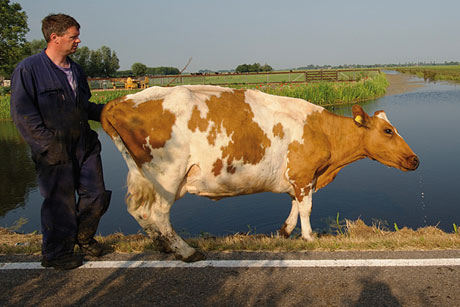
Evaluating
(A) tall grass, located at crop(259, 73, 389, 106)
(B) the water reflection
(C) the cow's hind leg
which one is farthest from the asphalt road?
(A) tall grass, located at crop(259, 73, 389, 106)

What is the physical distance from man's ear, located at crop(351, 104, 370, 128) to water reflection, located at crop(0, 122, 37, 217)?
22.4 feet

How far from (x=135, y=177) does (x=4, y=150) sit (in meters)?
12.2

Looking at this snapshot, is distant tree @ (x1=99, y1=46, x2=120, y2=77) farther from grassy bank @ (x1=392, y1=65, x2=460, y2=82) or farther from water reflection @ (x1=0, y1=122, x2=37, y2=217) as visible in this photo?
water reflection @ (x1=0, y1=122, x2=37, y2=217)

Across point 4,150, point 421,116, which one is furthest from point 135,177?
point 421,116

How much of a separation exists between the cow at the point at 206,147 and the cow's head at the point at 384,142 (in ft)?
2.14

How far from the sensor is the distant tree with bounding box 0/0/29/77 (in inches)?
1247

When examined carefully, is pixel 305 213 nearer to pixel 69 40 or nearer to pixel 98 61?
pixel 69 40

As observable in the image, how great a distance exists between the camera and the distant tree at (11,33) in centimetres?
3167

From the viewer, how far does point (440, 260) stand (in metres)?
4.05

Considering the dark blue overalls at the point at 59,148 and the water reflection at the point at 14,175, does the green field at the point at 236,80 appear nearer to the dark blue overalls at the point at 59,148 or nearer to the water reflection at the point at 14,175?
the water reflection at the point at 14,175

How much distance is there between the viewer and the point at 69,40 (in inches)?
168

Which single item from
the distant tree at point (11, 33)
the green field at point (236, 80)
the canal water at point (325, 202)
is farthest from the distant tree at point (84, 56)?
the canal water at point (325, 202)

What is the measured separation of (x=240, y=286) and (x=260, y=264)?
1.58 feet

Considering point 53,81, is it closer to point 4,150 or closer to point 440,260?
point 440,260
